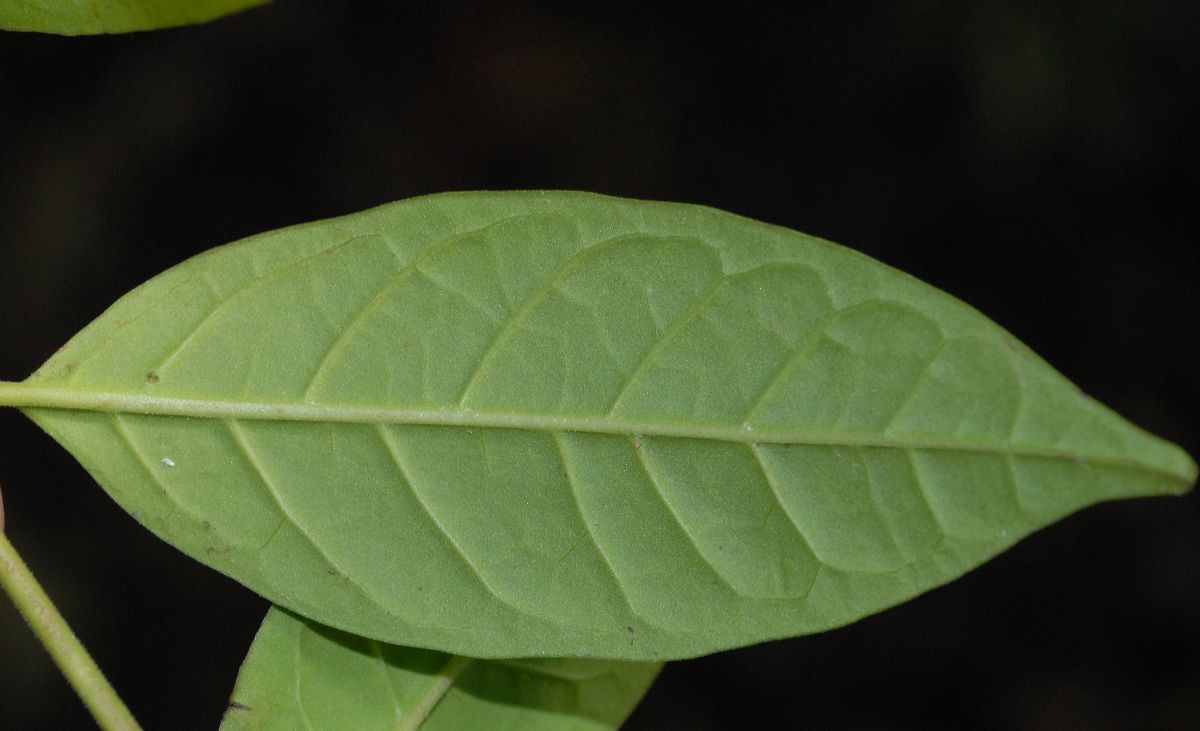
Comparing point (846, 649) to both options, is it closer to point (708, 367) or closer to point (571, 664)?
point (571, 664)

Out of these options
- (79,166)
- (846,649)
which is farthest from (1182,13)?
(79,166)

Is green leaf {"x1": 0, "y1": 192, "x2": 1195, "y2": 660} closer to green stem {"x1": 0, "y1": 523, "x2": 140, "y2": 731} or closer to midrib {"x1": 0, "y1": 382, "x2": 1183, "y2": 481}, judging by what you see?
midrib {"x1": 0, "y1": 382, "x2": 1183, "y2": 481}

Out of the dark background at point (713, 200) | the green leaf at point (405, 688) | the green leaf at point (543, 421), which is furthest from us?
the dark background at point (713, 200)

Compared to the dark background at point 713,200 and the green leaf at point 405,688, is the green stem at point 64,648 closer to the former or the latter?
the green leaf at point 405,688

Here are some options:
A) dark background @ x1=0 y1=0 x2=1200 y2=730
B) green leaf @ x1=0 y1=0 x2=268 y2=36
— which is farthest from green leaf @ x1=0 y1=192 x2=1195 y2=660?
dark background @ x1=0 y1=0 x2=1200 y2=730

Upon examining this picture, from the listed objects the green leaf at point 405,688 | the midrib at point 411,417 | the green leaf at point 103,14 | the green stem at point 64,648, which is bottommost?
the green leaf at point 405,688

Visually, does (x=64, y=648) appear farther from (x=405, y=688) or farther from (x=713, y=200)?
(x=713, y=200)

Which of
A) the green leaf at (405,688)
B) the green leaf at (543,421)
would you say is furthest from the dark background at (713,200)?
the green leaf at (543,421)
